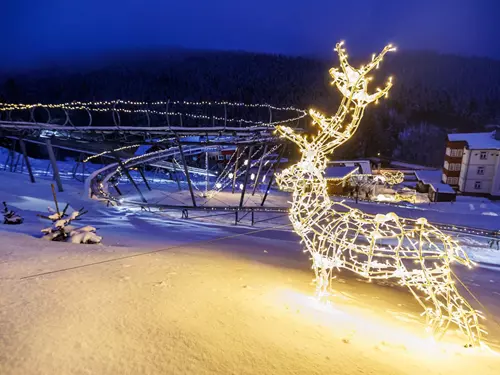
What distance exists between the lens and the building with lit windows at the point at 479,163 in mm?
33469

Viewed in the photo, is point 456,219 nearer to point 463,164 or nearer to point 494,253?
point 494,253

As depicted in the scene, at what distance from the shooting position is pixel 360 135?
62.3 meters

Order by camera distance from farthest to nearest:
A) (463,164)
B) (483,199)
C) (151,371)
Result: (463,164)
(483,199)
(151,371)

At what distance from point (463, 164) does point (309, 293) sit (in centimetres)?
3690

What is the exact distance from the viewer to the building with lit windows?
3347cm

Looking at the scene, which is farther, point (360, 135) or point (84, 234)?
point (360, 135)

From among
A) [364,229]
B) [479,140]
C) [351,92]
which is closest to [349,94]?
[351,92]

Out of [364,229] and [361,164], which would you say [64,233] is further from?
[361,164]

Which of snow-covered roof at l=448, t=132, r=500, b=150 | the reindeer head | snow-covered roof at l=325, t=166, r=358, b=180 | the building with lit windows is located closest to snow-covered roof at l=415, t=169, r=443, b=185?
the building with lit windows

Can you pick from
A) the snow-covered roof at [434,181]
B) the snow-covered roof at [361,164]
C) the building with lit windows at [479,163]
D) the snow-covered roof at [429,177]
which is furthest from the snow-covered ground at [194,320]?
the snow-covered roof at [429,177]

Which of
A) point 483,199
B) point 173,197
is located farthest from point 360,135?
point 173,197

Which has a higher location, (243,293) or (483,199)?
(243,293)

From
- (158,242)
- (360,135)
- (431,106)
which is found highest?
(431,106)

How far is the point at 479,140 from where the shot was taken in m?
34.8
